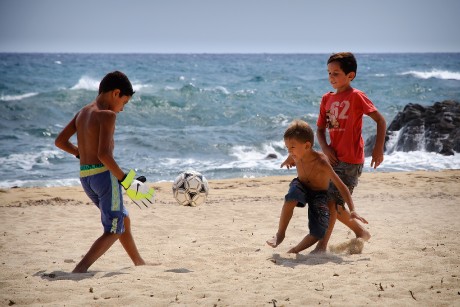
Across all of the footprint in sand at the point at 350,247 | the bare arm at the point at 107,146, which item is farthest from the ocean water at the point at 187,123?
the bare arm at the point at 107,146

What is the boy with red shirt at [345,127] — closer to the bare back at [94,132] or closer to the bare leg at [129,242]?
the bare leg at [129,242]

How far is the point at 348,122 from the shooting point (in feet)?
16.2

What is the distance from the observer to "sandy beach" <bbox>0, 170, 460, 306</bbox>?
12.6ft

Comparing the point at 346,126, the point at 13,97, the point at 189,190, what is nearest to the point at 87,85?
the point at 13,97

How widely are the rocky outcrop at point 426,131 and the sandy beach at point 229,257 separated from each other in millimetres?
6440

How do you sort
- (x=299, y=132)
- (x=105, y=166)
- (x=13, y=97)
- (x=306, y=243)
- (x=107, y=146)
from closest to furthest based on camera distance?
(x=107, y=146)
(x=105, y=166)
(x=299, y=132)
(x=306, y=243)
(x=13, y=97)

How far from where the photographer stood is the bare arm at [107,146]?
4242mm

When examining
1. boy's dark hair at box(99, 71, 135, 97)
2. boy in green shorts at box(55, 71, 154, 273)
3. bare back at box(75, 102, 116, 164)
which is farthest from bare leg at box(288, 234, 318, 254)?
boy's dark hair at box(99, 71, 135, 97)

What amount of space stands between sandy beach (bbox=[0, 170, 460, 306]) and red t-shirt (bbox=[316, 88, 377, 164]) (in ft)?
3.13

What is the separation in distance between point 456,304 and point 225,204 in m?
5.03

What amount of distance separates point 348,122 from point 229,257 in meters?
1.66

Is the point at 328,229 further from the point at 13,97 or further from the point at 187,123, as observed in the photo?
the point at 13,97

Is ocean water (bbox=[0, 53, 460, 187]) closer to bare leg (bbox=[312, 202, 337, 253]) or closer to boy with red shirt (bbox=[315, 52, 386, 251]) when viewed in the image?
bare leg (bbox=[312, 202, 337, 253])

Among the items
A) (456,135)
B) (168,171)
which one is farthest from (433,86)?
(168,171)
